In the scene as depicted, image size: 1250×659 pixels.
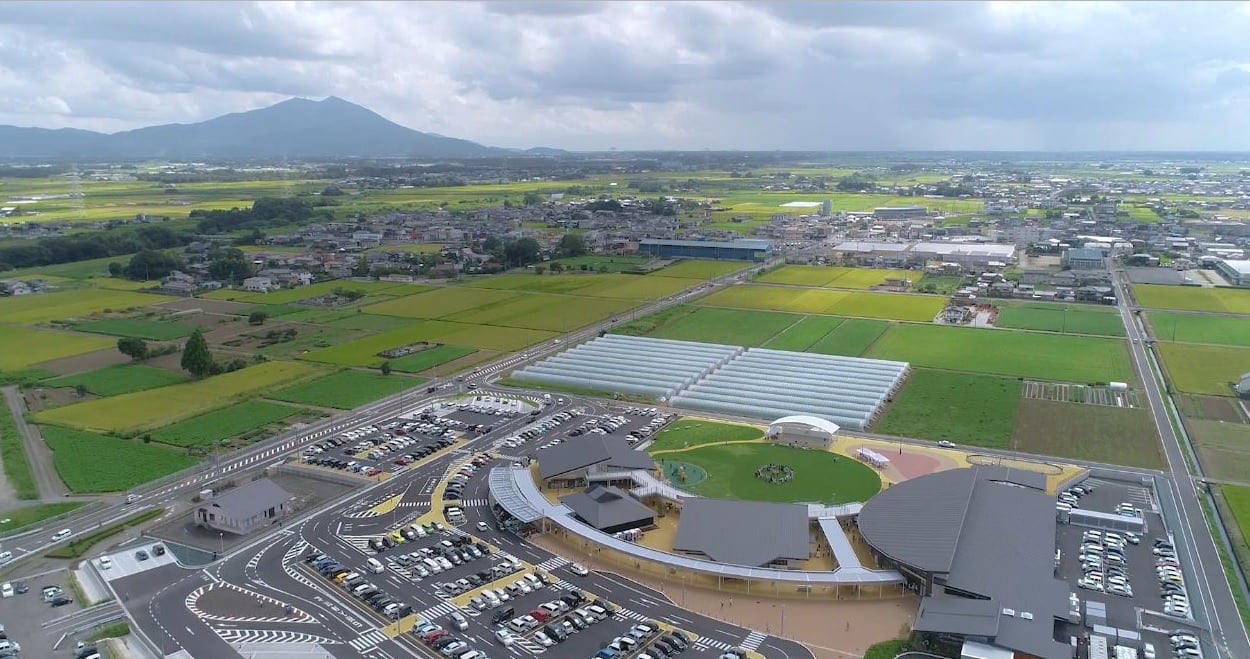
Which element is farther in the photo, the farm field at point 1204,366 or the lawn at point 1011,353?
the lawn at point 1011,353

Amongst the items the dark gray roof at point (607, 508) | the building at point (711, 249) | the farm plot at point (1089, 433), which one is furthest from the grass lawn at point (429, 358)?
the building at point (711, 249)

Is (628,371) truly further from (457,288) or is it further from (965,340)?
(457,288)

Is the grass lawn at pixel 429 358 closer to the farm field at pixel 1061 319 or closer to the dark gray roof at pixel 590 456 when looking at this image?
the dark gray roof at pixel 590 456

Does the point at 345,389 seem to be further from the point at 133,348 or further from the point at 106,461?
the point at 133,348

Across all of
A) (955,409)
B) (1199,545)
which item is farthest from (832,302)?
(1199,545)

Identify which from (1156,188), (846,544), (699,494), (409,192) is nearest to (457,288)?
(699,494)

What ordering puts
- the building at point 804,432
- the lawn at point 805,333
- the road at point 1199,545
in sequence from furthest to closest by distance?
the lawn at point 805,333
the building at point 804,432
the road at point 1199,545
